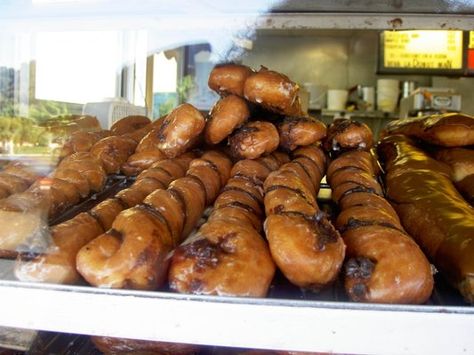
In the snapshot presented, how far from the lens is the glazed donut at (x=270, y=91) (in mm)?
1817

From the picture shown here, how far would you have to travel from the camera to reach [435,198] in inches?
64.1

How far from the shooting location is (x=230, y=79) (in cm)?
194

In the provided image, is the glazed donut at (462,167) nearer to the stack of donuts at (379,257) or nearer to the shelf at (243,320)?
the stack of donuts at (379,257)

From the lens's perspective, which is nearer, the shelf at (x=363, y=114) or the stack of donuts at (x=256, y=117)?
the stack of donuts at (x=256, y=117)

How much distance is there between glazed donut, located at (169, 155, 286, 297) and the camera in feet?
3.68

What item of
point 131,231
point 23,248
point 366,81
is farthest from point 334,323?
point 366,81

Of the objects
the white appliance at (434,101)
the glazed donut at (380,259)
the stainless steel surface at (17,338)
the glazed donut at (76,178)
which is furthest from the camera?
the white appliance at (434,101)

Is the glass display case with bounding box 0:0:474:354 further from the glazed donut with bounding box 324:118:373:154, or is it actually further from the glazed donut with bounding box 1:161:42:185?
the glazed donut with bounding box 324:118:373:154

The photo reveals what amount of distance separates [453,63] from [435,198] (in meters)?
6.09

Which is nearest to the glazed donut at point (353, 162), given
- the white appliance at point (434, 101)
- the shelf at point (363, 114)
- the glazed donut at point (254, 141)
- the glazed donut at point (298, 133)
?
the glazed donut at point (298, 133)

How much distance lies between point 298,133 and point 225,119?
0.99 feet

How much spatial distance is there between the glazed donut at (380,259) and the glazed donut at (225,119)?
590mm

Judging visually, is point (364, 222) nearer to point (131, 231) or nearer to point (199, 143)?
point (131, 231)

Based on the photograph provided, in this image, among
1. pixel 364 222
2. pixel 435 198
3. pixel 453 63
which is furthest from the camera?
pixel 453 63
